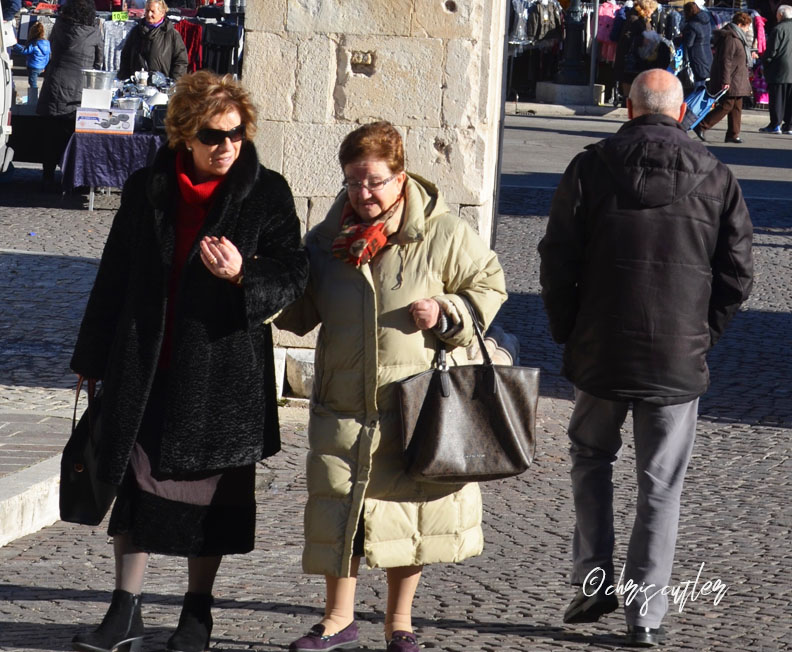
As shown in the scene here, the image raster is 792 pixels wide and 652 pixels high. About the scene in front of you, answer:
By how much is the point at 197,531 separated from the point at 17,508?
1.59 meters

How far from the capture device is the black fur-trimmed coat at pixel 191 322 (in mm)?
4043

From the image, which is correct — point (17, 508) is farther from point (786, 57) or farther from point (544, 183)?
point (786, 57)

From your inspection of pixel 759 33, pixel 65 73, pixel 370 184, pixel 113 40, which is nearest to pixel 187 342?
pixel 370 184

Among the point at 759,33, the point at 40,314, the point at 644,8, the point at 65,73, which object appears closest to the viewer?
the point at 40,314

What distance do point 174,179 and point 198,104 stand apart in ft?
0.79

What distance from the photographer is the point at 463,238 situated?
423 cm

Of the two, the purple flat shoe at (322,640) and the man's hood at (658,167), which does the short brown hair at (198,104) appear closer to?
the man's hood at (658,167)

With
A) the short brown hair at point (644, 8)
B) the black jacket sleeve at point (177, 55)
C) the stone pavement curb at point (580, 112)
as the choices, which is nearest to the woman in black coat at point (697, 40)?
the short brown hair at point (644, 8)

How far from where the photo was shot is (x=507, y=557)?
5398 millimetres

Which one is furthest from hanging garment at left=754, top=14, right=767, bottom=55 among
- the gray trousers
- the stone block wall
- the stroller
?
the gray trousers

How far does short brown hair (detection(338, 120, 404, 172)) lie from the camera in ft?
13.4

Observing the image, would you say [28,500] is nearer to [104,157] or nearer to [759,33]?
[104,157]

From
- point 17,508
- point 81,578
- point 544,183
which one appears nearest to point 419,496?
point 81,578

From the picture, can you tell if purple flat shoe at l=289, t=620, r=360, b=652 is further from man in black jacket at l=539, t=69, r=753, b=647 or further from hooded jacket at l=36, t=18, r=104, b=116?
hooded jacket at l=36, t=18, r=104, b=116
